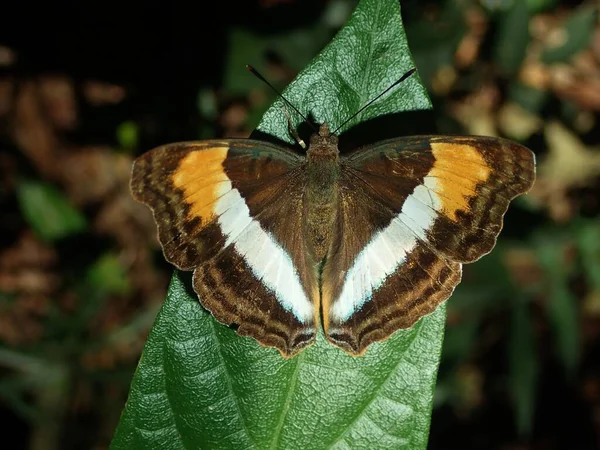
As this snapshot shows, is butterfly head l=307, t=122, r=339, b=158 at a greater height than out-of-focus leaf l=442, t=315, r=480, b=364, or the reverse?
butterfly head l=307, t=122, r=339, b=158

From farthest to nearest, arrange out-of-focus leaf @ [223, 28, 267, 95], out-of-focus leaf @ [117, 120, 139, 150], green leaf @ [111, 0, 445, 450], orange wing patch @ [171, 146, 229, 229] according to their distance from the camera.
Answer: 1. out-of-focus leaf @ [117, 120, 139, 150]
2. out-of-focus leaf @ [223, 28, 267, 95]
3. orange wing patch @ [171, 146, 229, 229]
4. green leaf @ [111, 0, 445, 450]

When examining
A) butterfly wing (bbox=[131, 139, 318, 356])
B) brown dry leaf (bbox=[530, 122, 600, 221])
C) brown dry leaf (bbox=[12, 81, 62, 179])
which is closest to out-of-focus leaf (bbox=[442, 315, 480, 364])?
brown dry leaf (bbox=[530, 122, 600, 221])

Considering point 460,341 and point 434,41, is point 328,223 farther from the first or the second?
point 460,341

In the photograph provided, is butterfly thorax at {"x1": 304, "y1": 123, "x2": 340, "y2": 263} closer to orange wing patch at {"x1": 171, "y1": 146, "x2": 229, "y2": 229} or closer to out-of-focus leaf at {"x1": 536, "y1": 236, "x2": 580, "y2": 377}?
orange wing patch at {"x1": 171, "y1": 146, "x2": 229, "y2": 229}

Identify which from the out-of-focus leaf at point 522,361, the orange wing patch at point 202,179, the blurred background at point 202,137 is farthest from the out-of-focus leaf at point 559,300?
the orange wing patch at point 202,179

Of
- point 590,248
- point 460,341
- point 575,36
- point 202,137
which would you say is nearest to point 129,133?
point 202,137

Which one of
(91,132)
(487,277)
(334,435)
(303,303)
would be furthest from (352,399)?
(91,132)

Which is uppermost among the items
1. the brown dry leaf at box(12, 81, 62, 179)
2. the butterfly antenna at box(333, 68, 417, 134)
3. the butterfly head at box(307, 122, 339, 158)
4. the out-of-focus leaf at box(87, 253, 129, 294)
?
the brown dry leaf at box(12, 81, 62, 179)
